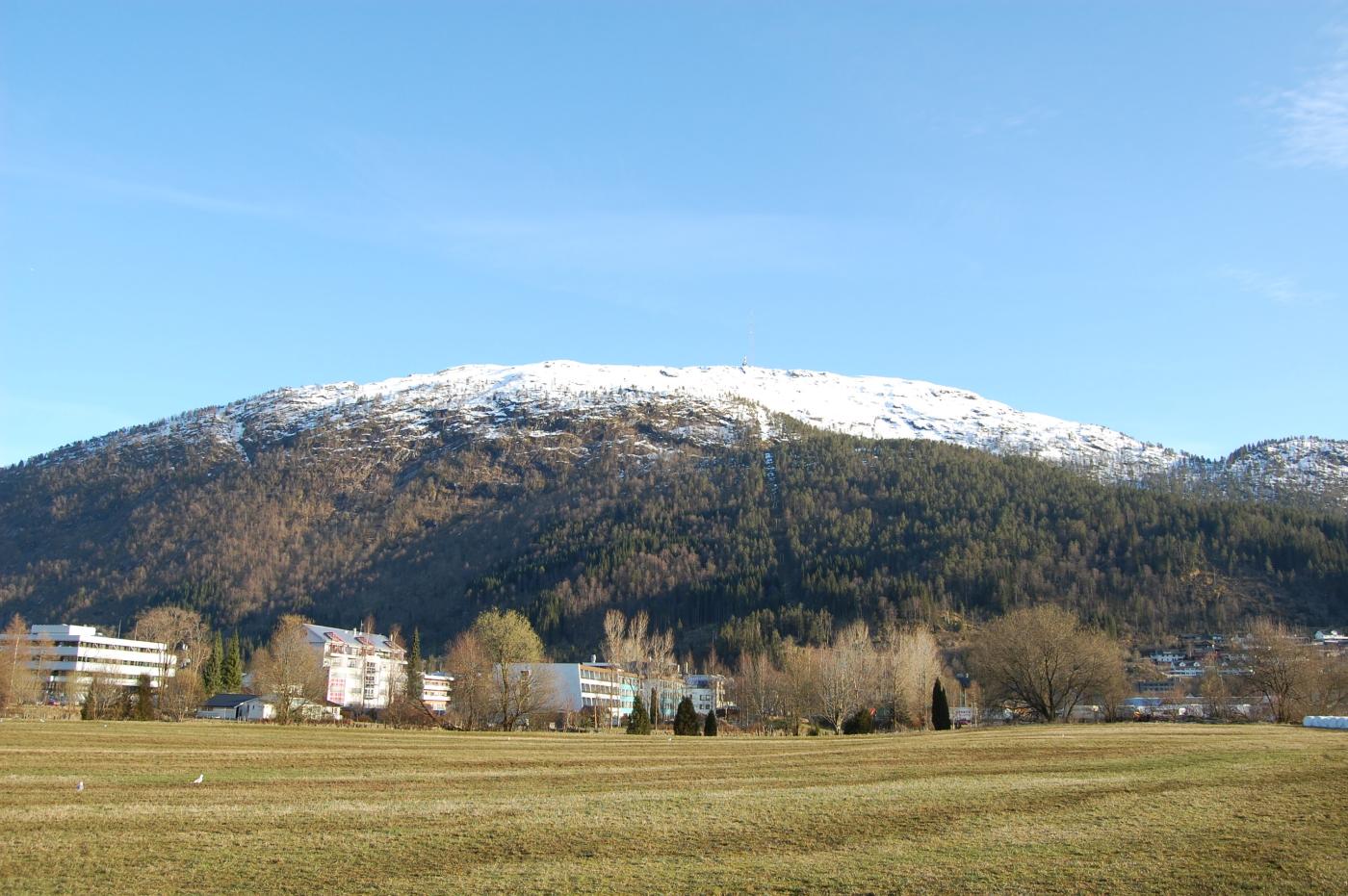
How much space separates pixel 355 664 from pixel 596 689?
40.6 metres

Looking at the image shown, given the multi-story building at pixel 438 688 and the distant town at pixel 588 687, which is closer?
the distant town at pixel 588 687

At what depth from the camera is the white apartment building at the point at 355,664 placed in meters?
150

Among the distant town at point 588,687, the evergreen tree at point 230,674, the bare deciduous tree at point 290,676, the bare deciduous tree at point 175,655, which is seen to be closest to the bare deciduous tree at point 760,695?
the distant town at point 588,687

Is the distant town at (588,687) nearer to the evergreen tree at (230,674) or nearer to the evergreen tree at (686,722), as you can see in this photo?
the evergreen tree at (230,674)

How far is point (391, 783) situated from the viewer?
31.0 metres

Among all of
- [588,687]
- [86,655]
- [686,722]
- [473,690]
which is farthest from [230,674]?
[686,722]

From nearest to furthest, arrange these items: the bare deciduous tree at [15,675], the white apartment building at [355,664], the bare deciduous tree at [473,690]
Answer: the bare deciduous tree at [15,675]
the bare deciduous tree at [473,690]
the white apartment building at [355,664]

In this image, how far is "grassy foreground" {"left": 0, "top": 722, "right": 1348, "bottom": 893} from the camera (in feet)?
54.1

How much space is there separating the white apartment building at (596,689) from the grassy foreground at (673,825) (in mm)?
90030

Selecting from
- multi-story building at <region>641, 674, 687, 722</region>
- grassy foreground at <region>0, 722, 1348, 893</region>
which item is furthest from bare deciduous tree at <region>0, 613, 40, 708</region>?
multi-story building at <region>641, 674, 687, 722</region>

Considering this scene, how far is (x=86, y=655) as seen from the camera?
155750 mm

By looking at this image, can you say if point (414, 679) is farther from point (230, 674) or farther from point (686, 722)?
point (686, 722)

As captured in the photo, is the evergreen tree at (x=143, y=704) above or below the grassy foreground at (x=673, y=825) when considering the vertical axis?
below

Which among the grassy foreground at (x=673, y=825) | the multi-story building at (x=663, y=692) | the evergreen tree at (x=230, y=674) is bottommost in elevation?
the multi-story building at (x=663, y=692)
